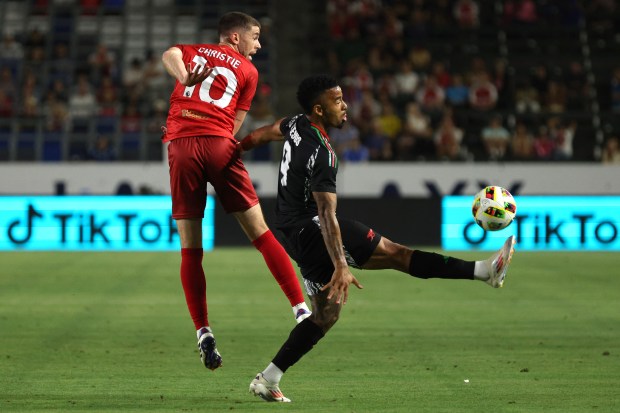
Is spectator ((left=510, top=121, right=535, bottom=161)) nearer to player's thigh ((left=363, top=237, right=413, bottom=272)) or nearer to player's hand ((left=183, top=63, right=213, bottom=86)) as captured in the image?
player's hand ((left=183, top=63, right=213, bottom=86))

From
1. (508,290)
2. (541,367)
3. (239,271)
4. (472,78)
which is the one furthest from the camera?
(472,78)

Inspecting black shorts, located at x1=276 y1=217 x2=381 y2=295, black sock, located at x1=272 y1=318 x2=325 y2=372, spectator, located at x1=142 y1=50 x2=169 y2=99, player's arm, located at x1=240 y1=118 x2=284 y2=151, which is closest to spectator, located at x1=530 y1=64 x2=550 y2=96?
spectator, located at x1=142 y1=50 x2=169 y2=99

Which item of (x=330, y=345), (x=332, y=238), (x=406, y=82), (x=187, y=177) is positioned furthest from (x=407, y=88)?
(x=332, y=238)

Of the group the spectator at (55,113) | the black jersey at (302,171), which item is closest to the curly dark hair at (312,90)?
the black jersey at (302,171)

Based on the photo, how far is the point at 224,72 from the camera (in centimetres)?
731

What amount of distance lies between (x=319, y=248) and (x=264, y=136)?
0.94 m

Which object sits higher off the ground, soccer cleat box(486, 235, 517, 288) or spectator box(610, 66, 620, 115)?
soccer cleat box(486, 235, 517, 288)

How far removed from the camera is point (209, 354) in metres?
6.75

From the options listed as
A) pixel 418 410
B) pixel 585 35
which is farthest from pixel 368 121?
pixel 418 410

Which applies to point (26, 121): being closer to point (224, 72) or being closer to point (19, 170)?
point (19, 170)

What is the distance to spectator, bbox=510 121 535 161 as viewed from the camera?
22.6 meters

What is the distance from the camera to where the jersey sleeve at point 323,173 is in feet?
20.0

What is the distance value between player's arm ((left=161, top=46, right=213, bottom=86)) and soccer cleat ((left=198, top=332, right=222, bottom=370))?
60.1 inches

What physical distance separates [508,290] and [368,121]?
10.4 metres
